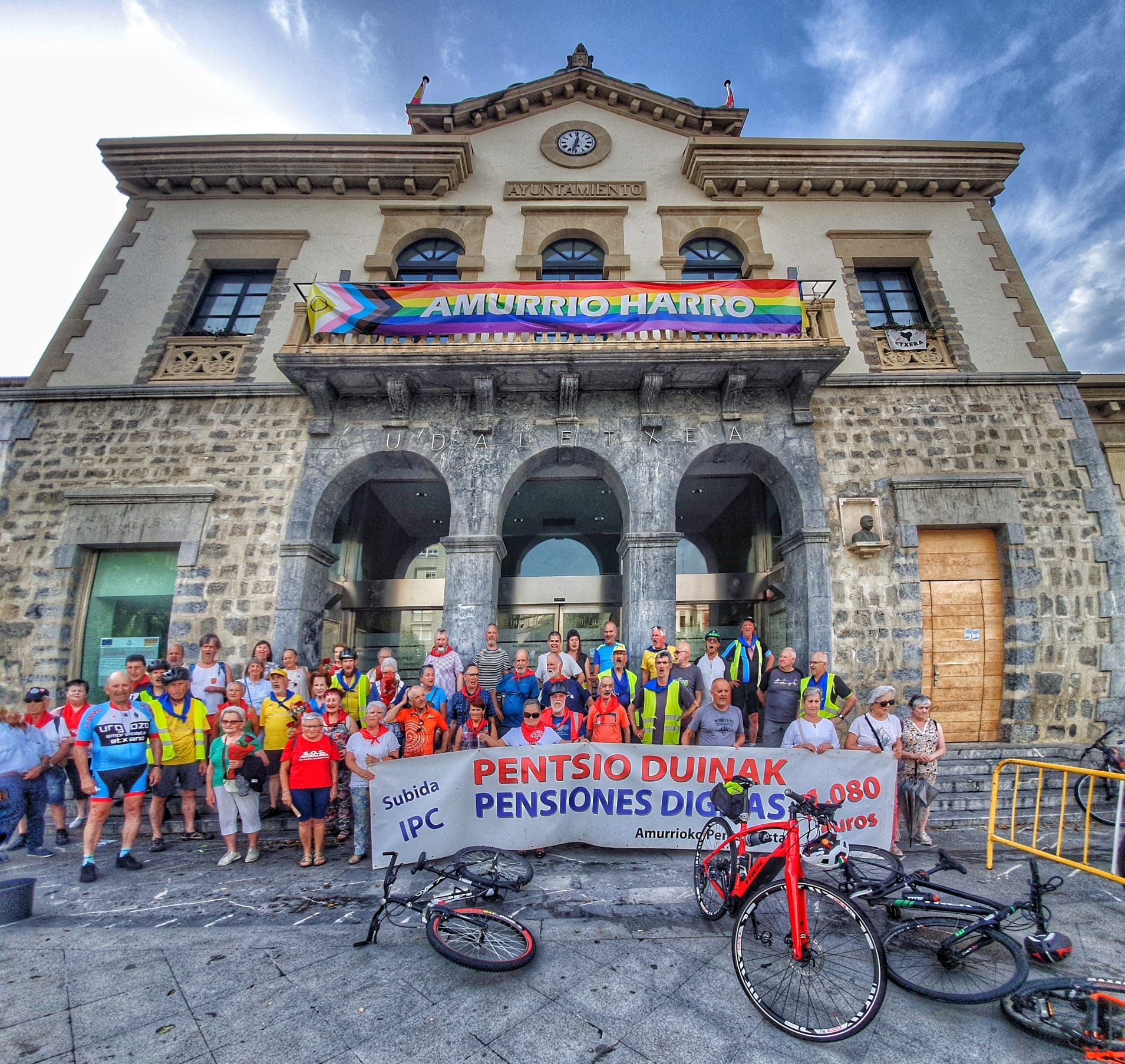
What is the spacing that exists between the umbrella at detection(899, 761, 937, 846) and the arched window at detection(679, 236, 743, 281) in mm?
9206

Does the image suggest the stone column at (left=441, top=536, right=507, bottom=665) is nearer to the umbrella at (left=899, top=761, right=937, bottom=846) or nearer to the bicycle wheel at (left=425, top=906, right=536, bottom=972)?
the bicycle wheel at (left=425, top=906, right=536, bottom=972)

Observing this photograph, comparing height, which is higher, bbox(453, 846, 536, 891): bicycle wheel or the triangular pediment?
the triangular pediment

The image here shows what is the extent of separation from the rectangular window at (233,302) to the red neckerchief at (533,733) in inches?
363

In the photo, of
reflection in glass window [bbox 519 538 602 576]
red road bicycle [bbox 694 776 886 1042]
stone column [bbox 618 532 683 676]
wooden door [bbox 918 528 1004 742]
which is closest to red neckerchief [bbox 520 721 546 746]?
red road bicycle [bbox 694 776 886 1042]

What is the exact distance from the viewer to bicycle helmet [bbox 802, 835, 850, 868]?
305cm

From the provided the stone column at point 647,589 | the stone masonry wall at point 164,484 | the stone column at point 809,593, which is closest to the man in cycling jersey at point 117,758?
the stone masonry wall at point 164,484

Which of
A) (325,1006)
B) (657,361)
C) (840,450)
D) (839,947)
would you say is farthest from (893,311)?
(325,1006)

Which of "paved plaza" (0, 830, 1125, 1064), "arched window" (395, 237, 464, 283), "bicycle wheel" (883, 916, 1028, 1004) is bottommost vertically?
"paved plaza" (0, 830, 1125, 1064)

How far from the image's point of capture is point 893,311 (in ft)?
33.6

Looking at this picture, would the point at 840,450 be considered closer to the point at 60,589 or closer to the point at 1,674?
the point at 60,589

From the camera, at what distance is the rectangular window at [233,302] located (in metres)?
10.2

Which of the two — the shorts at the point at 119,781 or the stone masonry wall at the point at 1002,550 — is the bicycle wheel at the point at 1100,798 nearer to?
the stone masonry wall at the point at 1002,550

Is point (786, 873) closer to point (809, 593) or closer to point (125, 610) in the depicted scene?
point (809, 593)

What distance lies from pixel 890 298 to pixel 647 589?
794cm
